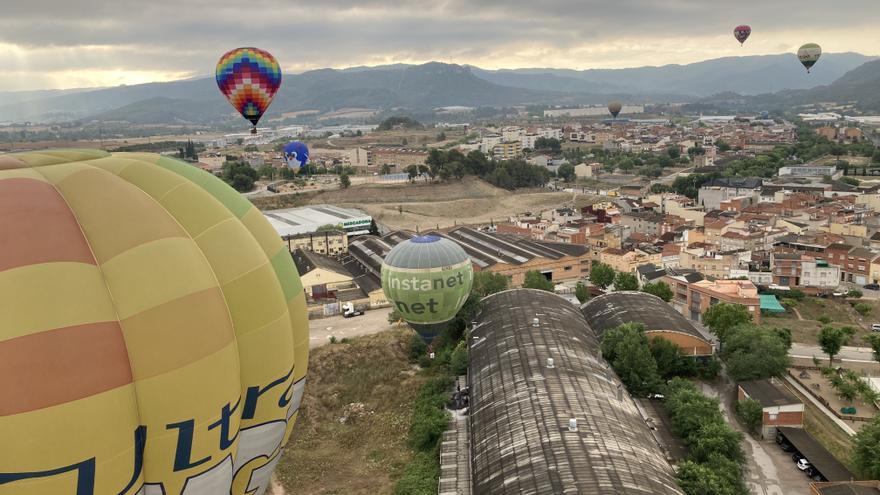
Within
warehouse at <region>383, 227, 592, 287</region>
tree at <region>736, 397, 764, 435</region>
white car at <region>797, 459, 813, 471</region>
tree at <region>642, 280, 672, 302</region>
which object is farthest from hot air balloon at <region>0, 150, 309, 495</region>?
warehouse at <region>383, 227, 592, 287</region>

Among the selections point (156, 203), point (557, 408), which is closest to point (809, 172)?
point (557, 408)

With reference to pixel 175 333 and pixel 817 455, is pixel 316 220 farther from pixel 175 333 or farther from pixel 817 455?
pixel 175 333

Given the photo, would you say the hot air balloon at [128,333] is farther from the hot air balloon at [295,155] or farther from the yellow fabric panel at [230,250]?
the hot air balloon at [295,155]

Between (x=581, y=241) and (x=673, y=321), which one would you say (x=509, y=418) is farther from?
(x=581, y=241)

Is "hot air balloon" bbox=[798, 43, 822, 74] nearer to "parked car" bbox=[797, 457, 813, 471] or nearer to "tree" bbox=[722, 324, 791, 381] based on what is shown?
"tree" bbox=[722, 324, 791, 381]

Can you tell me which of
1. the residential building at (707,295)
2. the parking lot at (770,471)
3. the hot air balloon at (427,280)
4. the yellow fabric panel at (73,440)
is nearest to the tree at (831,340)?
the residential building at (707,295)

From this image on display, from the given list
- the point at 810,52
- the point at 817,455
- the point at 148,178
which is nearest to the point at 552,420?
the point at 817,455
